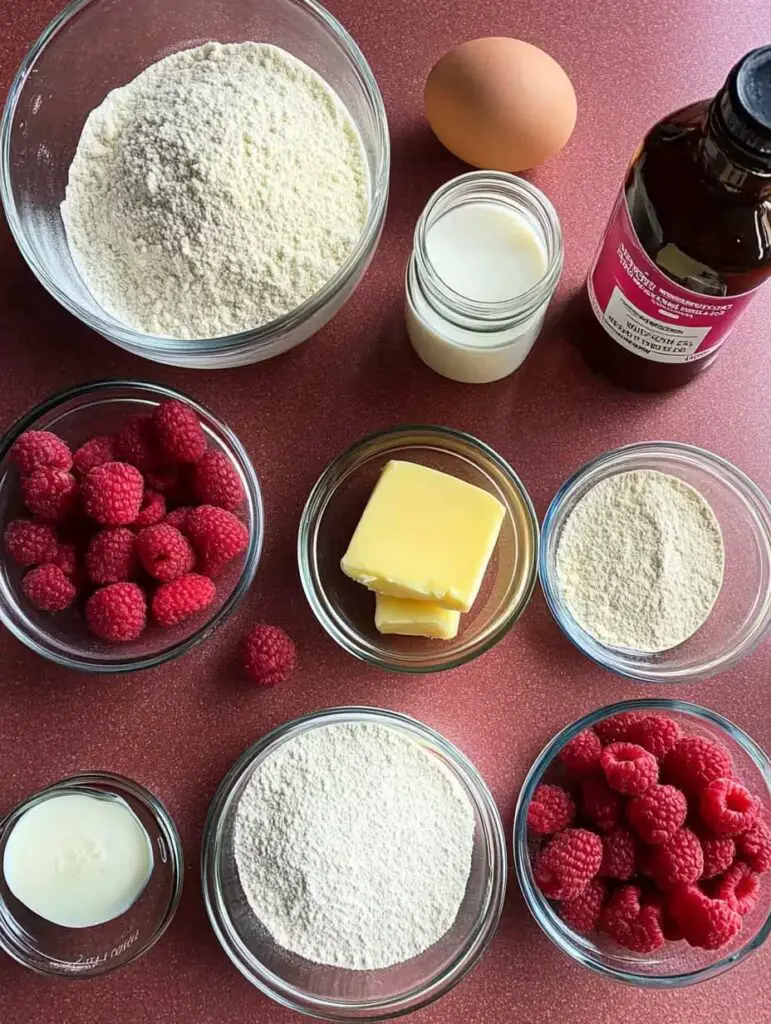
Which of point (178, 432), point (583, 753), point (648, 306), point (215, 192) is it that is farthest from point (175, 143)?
point (583, 753)

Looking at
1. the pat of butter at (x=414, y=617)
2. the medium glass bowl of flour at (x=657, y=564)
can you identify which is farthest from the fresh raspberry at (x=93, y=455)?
the medium glass bowl of flour at (x=657, y=564)

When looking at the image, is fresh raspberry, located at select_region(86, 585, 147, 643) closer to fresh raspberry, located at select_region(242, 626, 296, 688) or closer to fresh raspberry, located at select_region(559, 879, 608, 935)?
fresh raspberry, located at select_region(242, 626, 296, 688)

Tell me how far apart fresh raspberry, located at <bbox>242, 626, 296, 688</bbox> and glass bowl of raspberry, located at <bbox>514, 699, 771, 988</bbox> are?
330mm

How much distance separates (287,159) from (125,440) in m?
0.38

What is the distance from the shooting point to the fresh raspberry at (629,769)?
104 centimetres

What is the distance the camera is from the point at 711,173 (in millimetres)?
893

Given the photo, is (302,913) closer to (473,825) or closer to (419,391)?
(473,825)

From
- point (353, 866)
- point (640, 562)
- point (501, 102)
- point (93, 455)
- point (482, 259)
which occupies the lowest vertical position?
point (353, 866)

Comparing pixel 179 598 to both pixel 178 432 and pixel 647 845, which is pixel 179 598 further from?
pixel 647 845

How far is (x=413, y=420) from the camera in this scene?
1230 millimetres

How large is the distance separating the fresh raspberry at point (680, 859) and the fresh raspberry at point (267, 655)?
1.59 ft

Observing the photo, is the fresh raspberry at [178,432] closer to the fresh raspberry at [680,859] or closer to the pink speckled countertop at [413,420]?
the pink speckled countertop at [413,420]

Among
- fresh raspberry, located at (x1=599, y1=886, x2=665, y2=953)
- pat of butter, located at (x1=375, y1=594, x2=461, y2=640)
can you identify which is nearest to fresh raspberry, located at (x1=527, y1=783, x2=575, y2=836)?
fresh raspberry, located at (x1=599, y1=886, x2=665, y2=953)

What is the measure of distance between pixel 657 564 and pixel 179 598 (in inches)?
22.8
